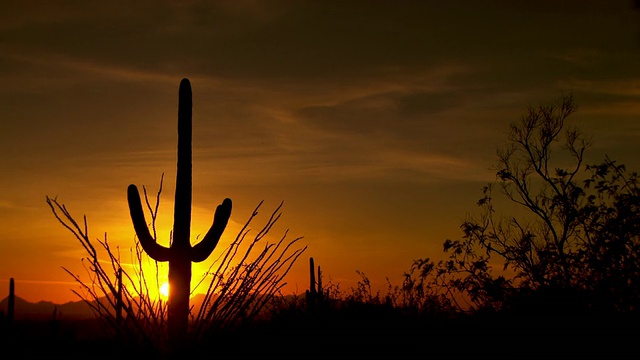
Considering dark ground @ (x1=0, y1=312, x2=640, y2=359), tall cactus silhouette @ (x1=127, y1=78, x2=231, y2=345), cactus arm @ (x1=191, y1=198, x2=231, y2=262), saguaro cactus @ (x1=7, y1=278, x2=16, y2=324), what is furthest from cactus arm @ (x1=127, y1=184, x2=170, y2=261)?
saguaro cactus @ (x1=7, y1=278, x2=16, y2=324)

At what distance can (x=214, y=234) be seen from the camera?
6863mm

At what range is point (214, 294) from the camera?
6.48m

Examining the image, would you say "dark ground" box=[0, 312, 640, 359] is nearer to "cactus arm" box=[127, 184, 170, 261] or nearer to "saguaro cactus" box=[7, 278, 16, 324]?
"cactus arm" box=[127, 184, 170, 261]

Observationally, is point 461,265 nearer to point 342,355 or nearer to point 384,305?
point 384,305

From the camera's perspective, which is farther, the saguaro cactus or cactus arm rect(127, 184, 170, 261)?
the saguaro cactus

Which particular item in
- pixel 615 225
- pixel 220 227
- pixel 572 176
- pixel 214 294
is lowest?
pixel 214 294

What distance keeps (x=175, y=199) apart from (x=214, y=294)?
106 cm

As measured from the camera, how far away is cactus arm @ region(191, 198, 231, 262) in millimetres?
6750

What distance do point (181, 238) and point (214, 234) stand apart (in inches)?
13.6

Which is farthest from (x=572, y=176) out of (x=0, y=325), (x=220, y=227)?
(x=0, y=325)

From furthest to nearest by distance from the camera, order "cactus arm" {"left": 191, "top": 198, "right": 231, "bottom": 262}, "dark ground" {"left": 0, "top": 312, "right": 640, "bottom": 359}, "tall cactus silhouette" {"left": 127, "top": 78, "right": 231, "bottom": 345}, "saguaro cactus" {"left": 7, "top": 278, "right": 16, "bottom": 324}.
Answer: "saguaro cactus" {"left": 7, "top": 278, "right": 16, "bottom": 324} < "cactus arm" {"left": 191, "top": 198, "right": 231, "bottom": 262} < "dark ground" {"left": 0, "top": 312, "right": 640, "bottom": 359} < "tall cactus silhouette" {"left": 127, "top": 78, "right": 231, "bottom": 345}

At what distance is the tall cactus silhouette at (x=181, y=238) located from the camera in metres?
6.37

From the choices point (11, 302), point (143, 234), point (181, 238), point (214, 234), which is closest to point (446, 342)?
point (214, 234)

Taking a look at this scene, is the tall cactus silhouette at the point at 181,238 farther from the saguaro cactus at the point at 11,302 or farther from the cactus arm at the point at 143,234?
the saguaro cactus at the point at 11,302
